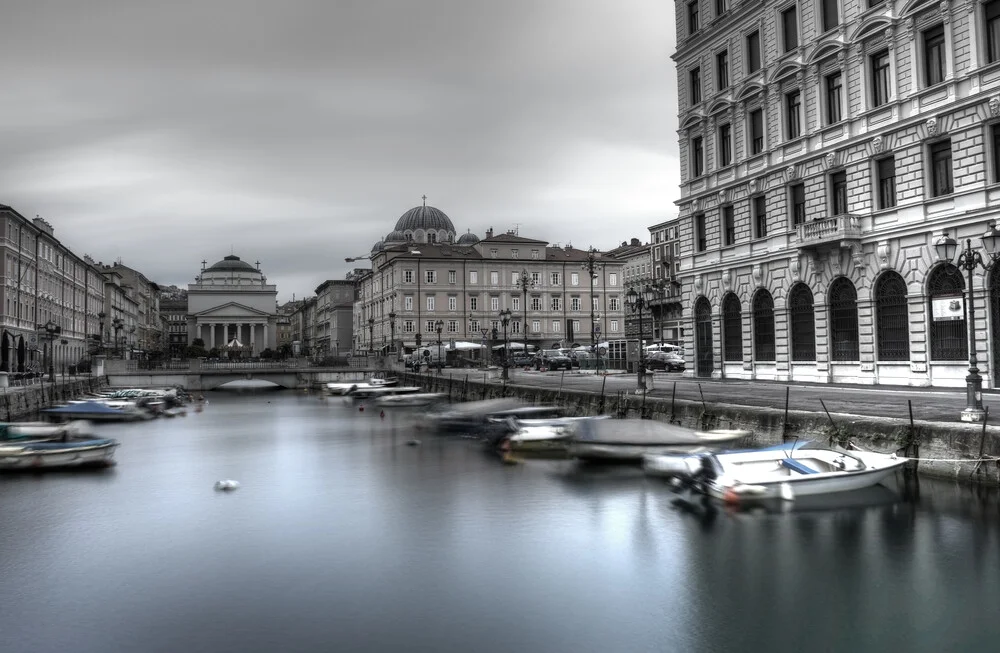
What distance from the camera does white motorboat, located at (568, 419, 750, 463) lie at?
24125 millimetres

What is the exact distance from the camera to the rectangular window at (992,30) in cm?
2820

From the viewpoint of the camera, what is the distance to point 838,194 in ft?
117

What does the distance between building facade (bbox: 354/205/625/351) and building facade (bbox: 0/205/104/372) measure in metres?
35.0

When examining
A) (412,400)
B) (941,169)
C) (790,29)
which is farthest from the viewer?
(412,400)

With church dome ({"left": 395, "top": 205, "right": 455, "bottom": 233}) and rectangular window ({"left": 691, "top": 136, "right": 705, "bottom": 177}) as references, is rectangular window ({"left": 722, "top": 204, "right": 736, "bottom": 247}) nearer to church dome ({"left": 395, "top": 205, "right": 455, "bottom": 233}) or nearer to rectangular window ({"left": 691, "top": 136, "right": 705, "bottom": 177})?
rectangular window ({"left": 691, "top": 136, "right": 705, "bottom": 177})

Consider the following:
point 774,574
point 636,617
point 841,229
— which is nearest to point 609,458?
point 774,574

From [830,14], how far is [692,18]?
1119 centimetres

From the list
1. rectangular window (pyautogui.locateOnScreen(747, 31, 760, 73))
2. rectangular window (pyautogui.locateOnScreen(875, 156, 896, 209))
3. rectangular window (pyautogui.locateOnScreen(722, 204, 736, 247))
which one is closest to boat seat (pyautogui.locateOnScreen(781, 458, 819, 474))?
rectangular window (pyautogui.locateOnScreen(875, 156, 896, 209))

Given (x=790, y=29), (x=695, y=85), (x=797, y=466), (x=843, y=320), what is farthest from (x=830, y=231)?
(x=797, y=466)

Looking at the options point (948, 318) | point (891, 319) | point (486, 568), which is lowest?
point (486, 568)

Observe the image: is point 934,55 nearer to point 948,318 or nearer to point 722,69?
point 948,318

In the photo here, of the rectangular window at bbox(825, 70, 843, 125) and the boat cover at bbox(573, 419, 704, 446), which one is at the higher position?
the rectangular window at bbox(825, 70, 843, 125)

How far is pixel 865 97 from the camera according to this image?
109ft

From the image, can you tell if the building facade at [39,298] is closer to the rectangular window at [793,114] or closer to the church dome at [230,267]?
the rectangular window at [793,114]
